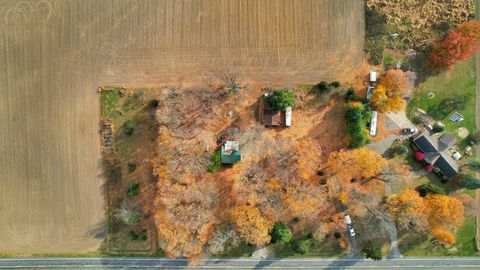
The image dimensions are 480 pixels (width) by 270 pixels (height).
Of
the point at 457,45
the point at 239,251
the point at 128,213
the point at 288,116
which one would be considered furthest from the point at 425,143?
the point at 128,213

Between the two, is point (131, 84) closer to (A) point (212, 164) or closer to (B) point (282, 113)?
(A) point (212, 164)

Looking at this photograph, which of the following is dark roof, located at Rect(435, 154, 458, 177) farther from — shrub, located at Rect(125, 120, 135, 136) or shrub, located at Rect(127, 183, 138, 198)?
shrub, located at Rect(125, 120, 135, 136)

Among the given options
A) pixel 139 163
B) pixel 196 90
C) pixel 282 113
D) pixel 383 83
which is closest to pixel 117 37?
pixel 196 90

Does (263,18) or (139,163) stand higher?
(263,18)

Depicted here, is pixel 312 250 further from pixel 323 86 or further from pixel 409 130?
pixel 323 86

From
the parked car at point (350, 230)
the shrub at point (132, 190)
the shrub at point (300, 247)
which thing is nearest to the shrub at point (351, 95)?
the parked car at point (350, 230)

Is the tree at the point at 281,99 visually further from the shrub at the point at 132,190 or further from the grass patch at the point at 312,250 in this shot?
the shrub at the point at 132,190
